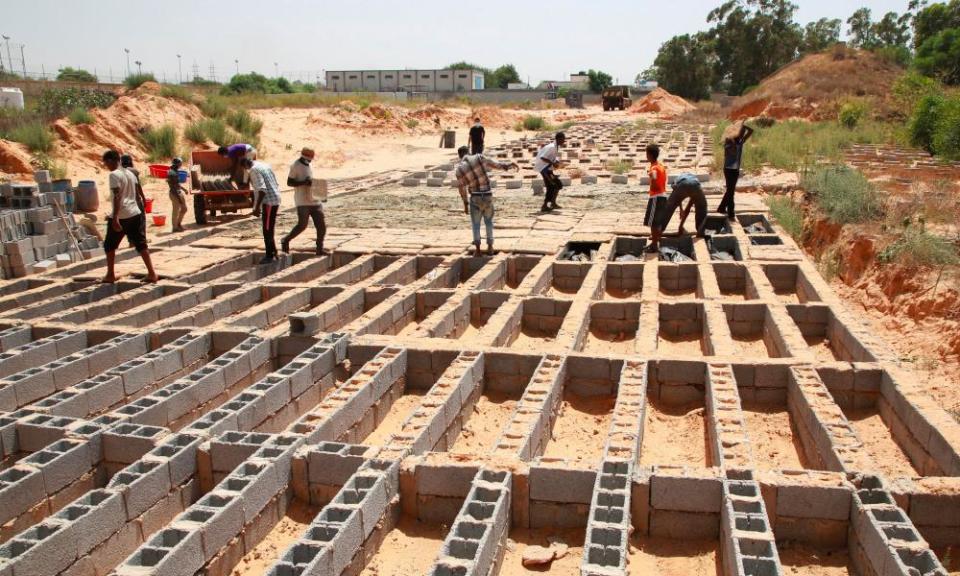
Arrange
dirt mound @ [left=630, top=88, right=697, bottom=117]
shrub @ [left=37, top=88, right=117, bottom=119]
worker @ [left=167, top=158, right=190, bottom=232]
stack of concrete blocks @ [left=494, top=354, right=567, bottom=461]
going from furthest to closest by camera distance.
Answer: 1. dirt mound @ [left=630, top=88, right=697, bottom=117]
2. shrub @ [left=37, top=88, right=117, bottom=119]
3. worker @ [left=167, top=158, right=190, bottom=232]
4. stack of concrete blocks @ [left=494, top=354, right=567, bottom=461]

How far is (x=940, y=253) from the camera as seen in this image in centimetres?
770

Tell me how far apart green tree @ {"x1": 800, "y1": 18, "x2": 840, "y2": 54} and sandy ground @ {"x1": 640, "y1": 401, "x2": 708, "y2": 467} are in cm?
5562

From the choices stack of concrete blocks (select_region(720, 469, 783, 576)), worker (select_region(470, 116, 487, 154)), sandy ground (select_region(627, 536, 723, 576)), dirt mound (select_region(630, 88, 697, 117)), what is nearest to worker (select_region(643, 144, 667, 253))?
worker (select_region(470, 116, 487, 154))

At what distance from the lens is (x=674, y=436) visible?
5004mm

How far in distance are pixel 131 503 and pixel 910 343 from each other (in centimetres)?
657

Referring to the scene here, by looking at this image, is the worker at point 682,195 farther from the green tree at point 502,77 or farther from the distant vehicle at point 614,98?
the green tree at point 502,77

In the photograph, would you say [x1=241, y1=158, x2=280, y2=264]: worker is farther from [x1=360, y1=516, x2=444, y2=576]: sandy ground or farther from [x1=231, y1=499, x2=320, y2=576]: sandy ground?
[x1=360, y1=516, x2=444, y2=576]: sandy ground

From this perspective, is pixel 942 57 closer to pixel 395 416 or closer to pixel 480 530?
pixel 395 416

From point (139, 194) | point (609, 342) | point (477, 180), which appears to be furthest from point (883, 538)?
point (139, 194)

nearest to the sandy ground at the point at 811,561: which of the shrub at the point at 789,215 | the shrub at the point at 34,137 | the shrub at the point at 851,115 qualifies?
the shrub at the point at 789,215

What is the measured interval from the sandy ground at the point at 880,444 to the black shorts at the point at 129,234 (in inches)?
266

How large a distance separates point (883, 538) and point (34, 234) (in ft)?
31.8

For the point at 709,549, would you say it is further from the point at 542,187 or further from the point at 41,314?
the point at 542,187

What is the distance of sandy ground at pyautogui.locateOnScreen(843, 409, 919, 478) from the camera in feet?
14.7
